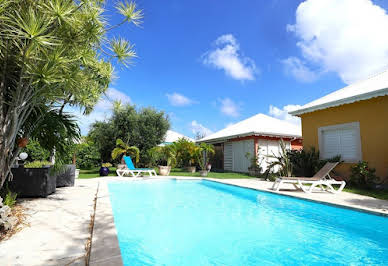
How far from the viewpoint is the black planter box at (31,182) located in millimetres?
5711

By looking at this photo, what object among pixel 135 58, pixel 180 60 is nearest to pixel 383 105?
pixel 135 58

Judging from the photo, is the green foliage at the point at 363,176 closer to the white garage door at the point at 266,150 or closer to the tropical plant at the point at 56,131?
the white garage door at the point at 266,150

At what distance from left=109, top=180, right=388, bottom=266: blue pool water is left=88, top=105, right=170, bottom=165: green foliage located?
1165 centimetres

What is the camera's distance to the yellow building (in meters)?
8.96

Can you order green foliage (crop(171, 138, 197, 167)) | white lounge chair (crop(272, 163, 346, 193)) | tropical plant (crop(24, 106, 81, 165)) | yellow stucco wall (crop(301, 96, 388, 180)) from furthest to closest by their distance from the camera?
green foliage (crop(171, 138, 197, 167)), yellow stucco wall (crop(301, 96, 388, 180)), white lounge chair (crop(272, 163, 346, 193)), tropical plant (crop(24, 106, 81, 165))

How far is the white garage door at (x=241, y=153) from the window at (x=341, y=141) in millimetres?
5345

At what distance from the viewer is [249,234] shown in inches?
177

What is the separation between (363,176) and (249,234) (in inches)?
289

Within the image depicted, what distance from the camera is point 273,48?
622 inches

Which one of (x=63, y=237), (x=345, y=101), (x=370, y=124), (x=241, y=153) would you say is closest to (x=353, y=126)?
(x=370, y=124)

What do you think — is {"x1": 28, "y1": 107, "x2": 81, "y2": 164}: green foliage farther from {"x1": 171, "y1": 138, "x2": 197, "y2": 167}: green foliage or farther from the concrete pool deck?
{"x1": 171, "y1": 138, "x2": 197, "y2": 167}: green foliage

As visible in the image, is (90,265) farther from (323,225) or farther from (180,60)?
(180,60)

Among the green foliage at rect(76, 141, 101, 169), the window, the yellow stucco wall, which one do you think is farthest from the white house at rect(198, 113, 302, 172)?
the green foliage at rect(76, 141, 101, 169)

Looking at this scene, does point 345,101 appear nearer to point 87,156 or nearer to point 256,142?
point 256,142
